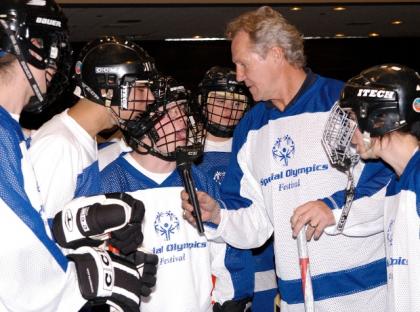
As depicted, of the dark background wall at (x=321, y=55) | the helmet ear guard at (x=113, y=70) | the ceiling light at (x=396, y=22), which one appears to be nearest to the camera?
the helmet ear guard at (x=113, y=70)

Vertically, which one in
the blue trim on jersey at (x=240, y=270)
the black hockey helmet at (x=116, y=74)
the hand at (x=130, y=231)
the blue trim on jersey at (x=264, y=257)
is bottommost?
the blue trim on jersey at (x=264, y=257)

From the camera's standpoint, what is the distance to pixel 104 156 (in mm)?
3641

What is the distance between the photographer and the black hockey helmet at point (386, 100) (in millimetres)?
2859

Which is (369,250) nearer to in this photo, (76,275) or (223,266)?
(223,266)

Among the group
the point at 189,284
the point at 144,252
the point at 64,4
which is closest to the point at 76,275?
the point at 144,252

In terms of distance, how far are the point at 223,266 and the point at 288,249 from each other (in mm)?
327

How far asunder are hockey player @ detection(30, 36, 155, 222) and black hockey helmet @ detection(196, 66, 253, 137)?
1.01 metres

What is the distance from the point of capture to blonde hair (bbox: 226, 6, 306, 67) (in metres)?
3.59

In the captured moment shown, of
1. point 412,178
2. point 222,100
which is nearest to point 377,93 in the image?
point 412,178

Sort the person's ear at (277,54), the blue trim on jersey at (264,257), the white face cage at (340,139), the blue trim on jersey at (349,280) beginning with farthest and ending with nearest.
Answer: the blue trim on jersey at (264,257) → the person's ear at (277,54) → the blue trim on jersey at (349,280) → the white face cage at (340,139)

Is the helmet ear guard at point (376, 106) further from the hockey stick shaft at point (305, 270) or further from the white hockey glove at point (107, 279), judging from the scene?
the white hockey glove at point (107, 279)

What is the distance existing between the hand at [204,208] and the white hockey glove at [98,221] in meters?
0.51

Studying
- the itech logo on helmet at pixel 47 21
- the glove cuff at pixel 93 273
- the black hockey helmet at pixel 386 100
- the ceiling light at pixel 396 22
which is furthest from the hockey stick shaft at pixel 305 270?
the ceiling light at pixel 396 22

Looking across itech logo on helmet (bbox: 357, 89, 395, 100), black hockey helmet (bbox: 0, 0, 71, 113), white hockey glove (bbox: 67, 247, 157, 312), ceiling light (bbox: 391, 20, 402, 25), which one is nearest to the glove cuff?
white hockey glove (bbox: 67, 247, 157, 312)
